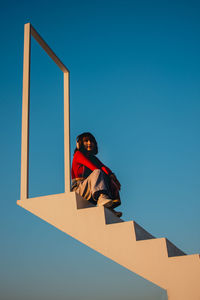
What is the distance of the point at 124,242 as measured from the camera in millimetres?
3650

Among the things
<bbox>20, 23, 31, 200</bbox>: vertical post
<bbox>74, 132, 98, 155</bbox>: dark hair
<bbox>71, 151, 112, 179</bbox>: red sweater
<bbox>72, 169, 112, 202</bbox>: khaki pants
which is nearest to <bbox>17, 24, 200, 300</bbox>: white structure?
<bbox>20, 23, 31, 200</bbox>: vertical post

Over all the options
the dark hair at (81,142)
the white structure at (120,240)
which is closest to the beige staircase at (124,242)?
the white structure at (120,240)

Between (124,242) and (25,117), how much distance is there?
1785 millimetres

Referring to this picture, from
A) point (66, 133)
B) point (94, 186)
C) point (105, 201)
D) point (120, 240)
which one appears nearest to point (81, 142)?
point (66, 133)

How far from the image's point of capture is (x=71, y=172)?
15.4 ft

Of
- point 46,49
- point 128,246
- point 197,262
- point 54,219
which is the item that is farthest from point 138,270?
point 46,49

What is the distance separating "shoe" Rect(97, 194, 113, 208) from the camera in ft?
13.3

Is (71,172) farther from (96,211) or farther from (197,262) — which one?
(197,262)

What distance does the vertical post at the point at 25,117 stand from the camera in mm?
4199

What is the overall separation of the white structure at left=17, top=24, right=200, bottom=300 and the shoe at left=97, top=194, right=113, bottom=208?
0.45ft

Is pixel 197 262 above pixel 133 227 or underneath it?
underneath

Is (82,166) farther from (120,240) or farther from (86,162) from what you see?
(120,240)

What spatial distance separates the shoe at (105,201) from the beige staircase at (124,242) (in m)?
0.12

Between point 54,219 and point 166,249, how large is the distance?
1161mm
